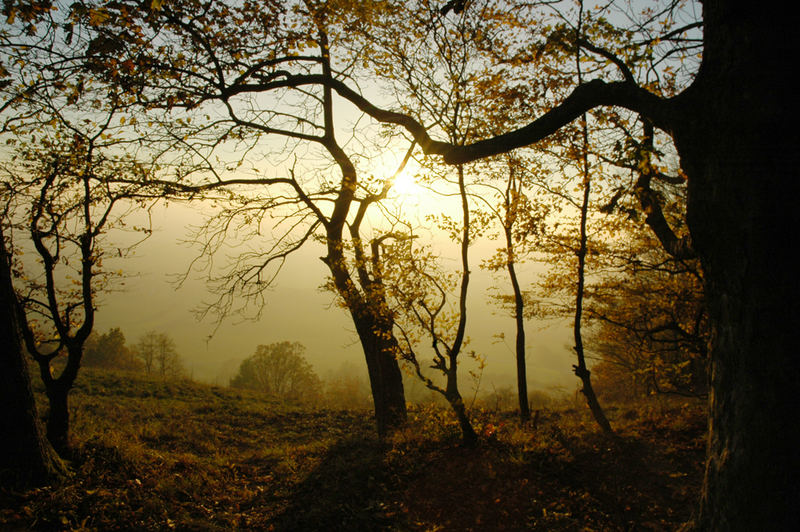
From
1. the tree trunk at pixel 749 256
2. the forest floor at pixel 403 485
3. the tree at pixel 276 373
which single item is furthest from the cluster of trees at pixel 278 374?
the tree trunk at pixel 749 256

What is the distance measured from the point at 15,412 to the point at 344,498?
449cm

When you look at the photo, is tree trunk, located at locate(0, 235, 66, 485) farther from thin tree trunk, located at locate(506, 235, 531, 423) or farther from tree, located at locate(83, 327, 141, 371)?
tree, located at locate(83, 327, 141, 371)

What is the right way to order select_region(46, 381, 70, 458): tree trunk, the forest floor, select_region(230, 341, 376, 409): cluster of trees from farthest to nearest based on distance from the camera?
select_region(230, 341, 376, 409): cluster of trees < select_region(46, 381, 70, 458): tree trunk < the forest floor

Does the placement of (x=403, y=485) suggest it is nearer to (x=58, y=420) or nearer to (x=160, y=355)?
(x=58, y=420)

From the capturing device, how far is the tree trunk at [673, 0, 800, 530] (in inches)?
104

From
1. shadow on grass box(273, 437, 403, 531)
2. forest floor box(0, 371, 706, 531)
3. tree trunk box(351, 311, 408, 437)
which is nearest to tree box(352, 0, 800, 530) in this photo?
forest floor box(0, 371, 706, 531)

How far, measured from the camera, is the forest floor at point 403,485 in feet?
15.9

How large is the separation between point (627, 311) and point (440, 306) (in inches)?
303

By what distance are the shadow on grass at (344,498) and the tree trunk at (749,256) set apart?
11.9 ft

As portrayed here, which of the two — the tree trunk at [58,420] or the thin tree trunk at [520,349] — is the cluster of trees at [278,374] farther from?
the tree trunk at [58,420]

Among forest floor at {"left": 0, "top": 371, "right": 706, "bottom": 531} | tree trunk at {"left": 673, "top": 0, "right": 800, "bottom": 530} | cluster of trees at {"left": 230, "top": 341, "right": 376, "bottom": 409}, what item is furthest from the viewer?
cluster of trees at {"left": 230, "top": 341, "right": 376, "bottom": 409}

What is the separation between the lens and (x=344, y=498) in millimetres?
5551

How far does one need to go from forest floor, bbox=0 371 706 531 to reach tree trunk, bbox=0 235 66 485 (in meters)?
0.33

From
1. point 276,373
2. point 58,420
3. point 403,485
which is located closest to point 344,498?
point 403,485
